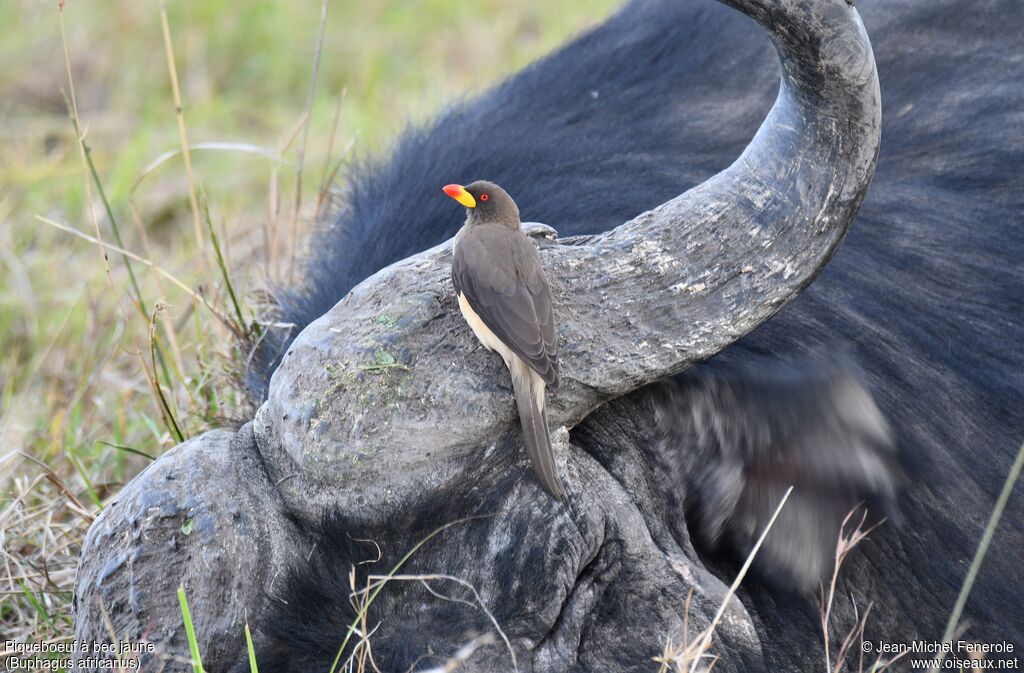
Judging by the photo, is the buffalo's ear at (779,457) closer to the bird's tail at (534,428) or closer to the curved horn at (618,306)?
the curved horn at (618,306)

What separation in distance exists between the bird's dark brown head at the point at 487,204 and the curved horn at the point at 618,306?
99 mm

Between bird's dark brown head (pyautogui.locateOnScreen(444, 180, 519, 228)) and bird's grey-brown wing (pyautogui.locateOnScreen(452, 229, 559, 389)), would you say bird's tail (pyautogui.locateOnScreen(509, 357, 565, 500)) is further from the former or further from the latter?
bird's dark brown head (pyautogui.locateOnScreen(444, 180, 519, 228))

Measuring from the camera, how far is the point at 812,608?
8.33 ft

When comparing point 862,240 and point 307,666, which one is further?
point 862,240

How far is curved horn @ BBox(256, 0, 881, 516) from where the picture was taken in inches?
90.4

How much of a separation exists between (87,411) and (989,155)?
3.15m

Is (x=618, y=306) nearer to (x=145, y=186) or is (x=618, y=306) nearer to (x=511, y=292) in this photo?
(x=511, y=292)

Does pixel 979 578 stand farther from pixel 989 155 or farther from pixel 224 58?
pixel 224 58

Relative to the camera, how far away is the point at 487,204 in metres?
2.47

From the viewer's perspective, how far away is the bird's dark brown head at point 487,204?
245 cm

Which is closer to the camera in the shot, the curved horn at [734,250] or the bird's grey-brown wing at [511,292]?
the bird's grey-brown wing at [511,292]

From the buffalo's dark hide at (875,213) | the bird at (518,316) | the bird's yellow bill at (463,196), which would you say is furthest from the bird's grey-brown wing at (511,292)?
the buffalo's dark hide at (875,213)

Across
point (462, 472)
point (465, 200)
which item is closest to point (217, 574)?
point (462, 472)

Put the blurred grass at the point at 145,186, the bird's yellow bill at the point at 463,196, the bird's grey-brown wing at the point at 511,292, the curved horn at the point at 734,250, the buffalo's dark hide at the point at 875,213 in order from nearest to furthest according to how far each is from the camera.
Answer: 1. the bird's grey-brown wing at the point at 511,292
2. the curved horn at the point at 734,250
3. the bird's yellow bill at the point at 463,196
4. the buffalo's dark hide at the point at 875,213
5. the blurred grass at the point at 145,186
